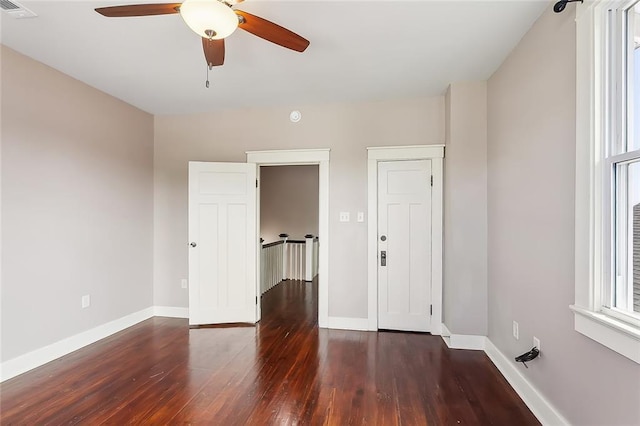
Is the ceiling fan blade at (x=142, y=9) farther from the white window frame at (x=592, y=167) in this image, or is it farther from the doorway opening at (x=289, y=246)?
the doorway opening at (x=289, y=246)

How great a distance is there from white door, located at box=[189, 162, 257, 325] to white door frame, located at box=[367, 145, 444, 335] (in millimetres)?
1385

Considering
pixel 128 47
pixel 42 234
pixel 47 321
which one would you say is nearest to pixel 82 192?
pixel 42 234

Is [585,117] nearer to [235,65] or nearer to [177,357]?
[235,65]

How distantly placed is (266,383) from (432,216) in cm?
229

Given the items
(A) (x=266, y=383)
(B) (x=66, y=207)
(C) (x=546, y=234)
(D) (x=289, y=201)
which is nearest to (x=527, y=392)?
(C) (x=546, y=234)

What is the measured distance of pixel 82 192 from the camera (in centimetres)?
298

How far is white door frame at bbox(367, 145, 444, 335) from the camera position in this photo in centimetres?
324

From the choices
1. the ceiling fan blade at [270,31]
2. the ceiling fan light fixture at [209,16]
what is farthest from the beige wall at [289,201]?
the ceiling fan light fixture at [209,16]

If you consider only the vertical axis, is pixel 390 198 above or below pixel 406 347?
above

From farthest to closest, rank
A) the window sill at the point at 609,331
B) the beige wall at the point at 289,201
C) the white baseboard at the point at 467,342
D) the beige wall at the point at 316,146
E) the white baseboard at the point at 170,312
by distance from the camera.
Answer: the beige wall at the point at 289,201, the white baseboard at the point at 170,312, the beige wall at the point at 316,146, the white baseboard at the point at 467,342, the window sill at the point at 609,331

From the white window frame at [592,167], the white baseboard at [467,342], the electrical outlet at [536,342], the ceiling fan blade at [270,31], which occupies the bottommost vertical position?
the white baseboard at [467,342]

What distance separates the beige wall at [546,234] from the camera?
4.82 ft

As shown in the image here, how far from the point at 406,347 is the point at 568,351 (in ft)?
4.96

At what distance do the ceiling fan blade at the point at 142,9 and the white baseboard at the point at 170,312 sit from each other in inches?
127
